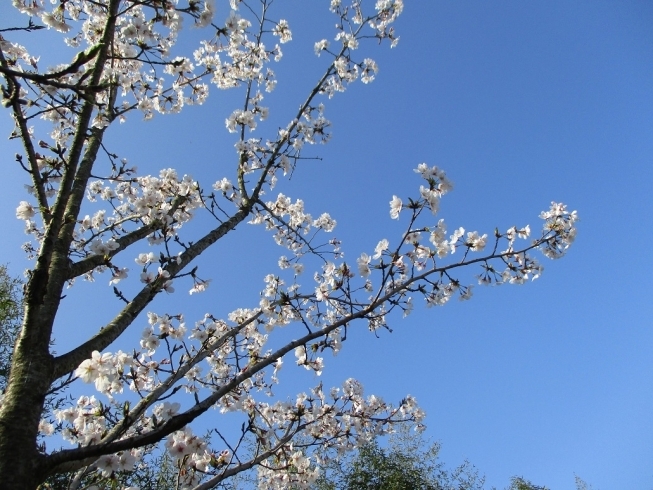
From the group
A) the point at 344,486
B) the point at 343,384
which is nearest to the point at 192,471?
the point at 343,384

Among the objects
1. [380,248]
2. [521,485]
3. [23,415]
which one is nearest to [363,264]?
[380,248]

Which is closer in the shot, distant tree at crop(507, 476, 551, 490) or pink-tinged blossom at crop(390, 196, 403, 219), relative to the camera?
pink-tinged blossom at crop(390, 196, 403, 219)

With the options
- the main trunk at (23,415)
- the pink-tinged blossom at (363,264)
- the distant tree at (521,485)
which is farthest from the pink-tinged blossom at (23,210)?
the distant tree at (521,485)

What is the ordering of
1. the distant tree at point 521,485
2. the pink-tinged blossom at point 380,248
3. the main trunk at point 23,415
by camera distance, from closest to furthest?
1. the main trunk at point 23,415
2. the pink-tinged blossom at point 380,248
3. the distant tree at point 521,485

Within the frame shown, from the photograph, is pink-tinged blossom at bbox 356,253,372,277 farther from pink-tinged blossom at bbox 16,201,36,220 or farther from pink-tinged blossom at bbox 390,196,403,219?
pink-tinged blossom at bbox 16,201,36,220

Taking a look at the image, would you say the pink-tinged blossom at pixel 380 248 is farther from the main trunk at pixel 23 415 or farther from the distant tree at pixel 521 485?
the distant tree at pixel 521 485

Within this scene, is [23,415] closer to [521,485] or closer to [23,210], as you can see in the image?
[23,210]

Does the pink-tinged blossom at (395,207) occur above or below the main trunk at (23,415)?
above

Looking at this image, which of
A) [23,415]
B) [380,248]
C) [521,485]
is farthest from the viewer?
[521,485]

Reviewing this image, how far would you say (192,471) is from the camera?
3.81m

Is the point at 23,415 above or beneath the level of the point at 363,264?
beneath

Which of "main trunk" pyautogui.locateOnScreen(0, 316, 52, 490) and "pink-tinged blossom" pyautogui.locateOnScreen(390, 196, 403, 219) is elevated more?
"pink-tinged blossom" pyautogui.locateOnScreen(390, 196, 403, 219)

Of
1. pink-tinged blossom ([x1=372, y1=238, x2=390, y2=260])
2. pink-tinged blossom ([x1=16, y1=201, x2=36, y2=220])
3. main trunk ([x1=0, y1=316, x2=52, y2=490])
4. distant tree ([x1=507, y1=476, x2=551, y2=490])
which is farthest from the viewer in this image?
distant tree ([x1=507, y1=476, x2=551, y2=490])

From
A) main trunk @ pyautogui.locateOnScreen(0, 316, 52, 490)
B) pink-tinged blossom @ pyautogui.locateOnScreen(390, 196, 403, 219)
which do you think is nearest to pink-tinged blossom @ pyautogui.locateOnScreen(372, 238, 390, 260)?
pink-tinged blossom @ pyautogui.locateOnScreen(390, 196, 403, 219)
